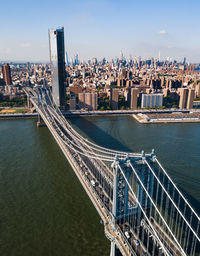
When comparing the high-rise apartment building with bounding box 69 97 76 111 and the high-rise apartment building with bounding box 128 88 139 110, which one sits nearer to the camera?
the high-rise apartment building with bounding box 69 97 76 111

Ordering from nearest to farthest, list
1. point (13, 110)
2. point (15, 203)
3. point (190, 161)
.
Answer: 1. point (15, 203)
2. point (190, 161)
3. point (13, 110)

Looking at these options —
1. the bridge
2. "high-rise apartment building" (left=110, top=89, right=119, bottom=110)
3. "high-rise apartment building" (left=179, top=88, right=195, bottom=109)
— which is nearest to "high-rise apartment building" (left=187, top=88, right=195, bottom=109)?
"high-rise apartment building" (left=179, top=88, right=195, bottom=109)

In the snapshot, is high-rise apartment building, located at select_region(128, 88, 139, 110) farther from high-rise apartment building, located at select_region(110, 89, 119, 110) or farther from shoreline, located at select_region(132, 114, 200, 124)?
shoreline, located at select_region(132, 114, 200, 124)

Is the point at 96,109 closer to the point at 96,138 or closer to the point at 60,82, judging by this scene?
the point at 60,82

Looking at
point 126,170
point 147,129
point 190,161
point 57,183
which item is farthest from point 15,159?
point 147,129

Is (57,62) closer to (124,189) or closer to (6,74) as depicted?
(6,74)
